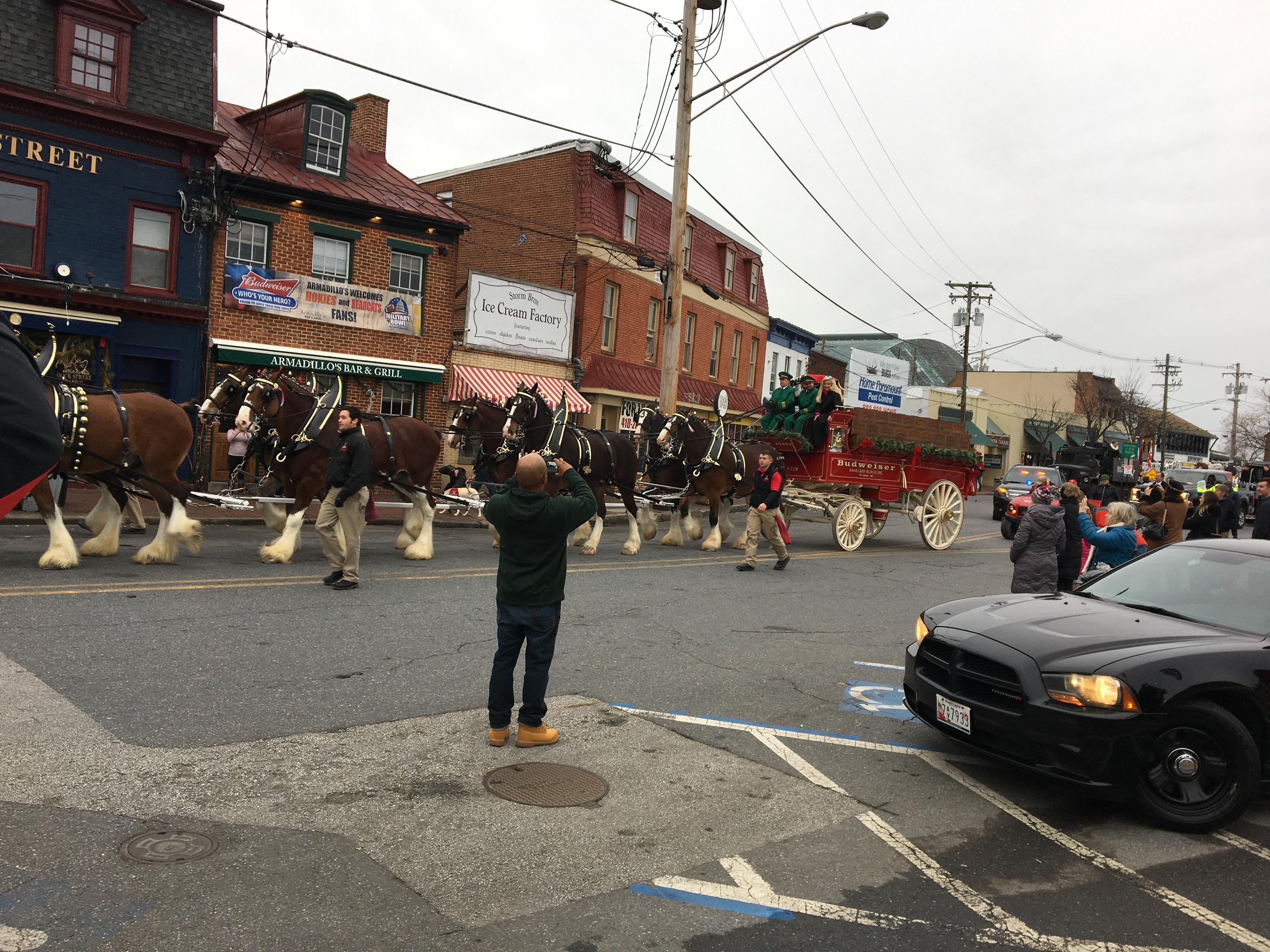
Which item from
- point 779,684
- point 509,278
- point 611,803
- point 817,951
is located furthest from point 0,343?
point 509,278

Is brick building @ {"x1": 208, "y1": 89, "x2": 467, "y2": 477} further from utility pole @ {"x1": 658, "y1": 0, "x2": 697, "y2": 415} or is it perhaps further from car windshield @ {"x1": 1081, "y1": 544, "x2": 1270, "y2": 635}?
car windshield @ {"x1": 1081, "y1": 544, "x2": 1270, "y2": 635}

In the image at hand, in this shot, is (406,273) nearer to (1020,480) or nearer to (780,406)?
(780,406)

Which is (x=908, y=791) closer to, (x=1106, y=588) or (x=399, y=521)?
(x=1106, y=588)

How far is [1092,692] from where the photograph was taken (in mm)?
4938

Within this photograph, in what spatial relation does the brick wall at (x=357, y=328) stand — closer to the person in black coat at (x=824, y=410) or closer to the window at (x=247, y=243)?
the window at (x=247, y=243)

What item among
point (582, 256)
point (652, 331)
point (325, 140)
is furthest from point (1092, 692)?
point (652, 331)

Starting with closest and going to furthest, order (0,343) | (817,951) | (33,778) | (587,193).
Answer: (0,343)
(817,951)
(33,778)
(587,193)

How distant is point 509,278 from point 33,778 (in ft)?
69.3

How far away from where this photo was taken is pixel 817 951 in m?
3.47

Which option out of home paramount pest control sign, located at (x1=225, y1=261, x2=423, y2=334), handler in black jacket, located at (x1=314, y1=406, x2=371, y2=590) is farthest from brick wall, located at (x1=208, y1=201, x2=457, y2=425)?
handler in black jacket, located at (x1=314, y1=406, x2=371, y2=590)

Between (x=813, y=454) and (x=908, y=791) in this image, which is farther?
(x=813, y=454)

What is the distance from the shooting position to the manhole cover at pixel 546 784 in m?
4.77

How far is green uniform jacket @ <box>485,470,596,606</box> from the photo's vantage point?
220 inches

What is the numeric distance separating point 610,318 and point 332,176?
9.30 meters
